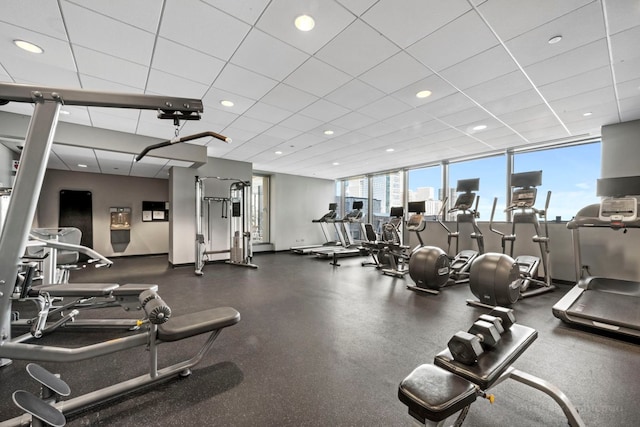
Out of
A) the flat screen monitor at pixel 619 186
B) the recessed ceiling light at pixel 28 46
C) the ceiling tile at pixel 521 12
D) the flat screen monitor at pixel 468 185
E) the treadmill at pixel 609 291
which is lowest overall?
the treadmill at pixel 609 291

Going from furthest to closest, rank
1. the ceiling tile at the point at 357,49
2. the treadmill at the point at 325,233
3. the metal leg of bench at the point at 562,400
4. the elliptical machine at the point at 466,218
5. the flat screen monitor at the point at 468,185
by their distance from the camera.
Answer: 1. the treadmill at the point at 325,233
2. the flat screen monitor at the point at 468,185
3. the elliptical machine at the point at 466,218
4. the ceiling tile at the point at 357,49
5. the metal leg of bench at the point at 562,400

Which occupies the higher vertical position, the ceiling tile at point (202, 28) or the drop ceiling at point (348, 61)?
the ceiling tile at point (202, 28)

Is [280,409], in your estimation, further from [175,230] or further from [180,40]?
[175,230]

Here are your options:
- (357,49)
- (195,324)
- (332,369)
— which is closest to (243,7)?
(357,49)

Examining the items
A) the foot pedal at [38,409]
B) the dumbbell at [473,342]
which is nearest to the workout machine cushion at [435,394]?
the dumbbell at [473,342]

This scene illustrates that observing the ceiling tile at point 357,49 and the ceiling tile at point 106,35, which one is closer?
the ceiling tile at point 106,35

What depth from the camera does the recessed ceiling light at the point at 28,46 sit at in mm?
2479

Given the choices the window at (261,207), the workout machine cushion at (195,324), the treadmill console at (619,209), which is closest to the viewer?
the workout machine cushion at (195,324)

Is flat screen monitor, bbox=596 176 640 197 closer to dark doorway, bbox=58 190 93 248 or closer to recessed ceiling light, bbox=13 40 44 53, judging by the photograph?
recessed ceiling light, bbox=13 40 44 53

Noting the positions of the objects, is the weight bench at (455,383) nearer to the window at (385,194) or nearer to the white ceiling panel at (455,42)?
the white ceiling panel at (455,42)

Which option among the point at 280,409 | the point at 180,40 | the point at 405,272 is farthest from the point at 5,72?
the point at 405,272

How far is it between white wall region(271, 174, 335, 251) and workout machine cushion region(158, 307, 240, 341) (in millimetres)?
7267

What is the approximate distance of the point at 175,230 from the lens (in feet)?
21.5

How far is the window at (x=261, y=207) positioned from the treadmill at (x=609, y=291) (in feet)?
26.4
